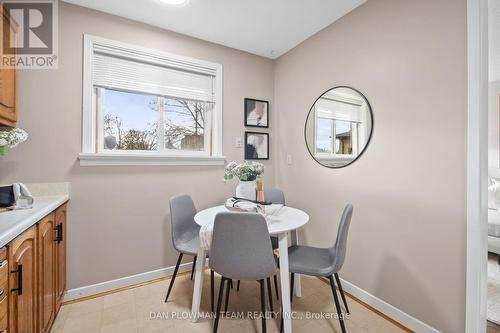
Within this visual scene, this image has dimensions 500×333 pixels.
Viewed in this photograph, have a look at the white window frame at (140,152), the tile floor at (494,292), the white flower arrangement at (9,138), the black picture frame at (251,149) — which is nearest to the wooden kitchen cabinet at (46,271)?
the white flower arrangement at (9,138)

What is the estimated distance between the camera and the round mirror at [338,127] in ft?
6.48

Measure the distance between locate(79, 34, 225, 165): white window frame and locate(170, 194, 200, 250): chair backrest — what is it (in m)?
0.48

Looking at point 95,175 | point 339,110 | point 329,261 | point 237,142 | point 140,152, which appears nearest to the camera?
point 329,261

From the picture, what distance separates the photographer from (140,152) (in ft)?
7.53

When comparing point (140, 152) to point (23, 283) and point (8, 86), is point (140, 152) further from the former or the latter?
point (23, 283)

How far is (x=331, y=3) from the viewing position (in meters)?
1.95

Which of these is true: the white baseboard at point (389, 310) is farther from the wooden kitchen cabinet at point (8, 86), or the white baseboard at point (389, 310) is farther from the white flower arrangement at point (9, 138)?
the wooden kitchen cabinet at point (8, 86)

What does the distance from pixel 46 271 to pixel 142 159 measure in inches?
43.0

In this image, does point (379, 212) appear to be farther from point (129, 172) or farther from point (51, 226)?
point (51, 226)

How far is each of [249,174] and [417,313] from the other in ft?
5.08

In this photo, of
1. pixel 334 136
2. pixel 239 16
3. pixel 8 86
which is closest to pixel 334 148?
pixel 334 136

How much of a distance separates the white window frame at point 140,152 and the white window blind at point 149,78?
5 cm

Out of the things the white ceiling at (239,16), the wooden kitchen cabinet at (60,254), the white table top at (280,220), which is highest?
the white ceiling at (239,16)

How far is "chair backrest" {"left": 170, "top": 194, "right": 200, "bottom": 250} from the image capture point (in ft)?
6.28
